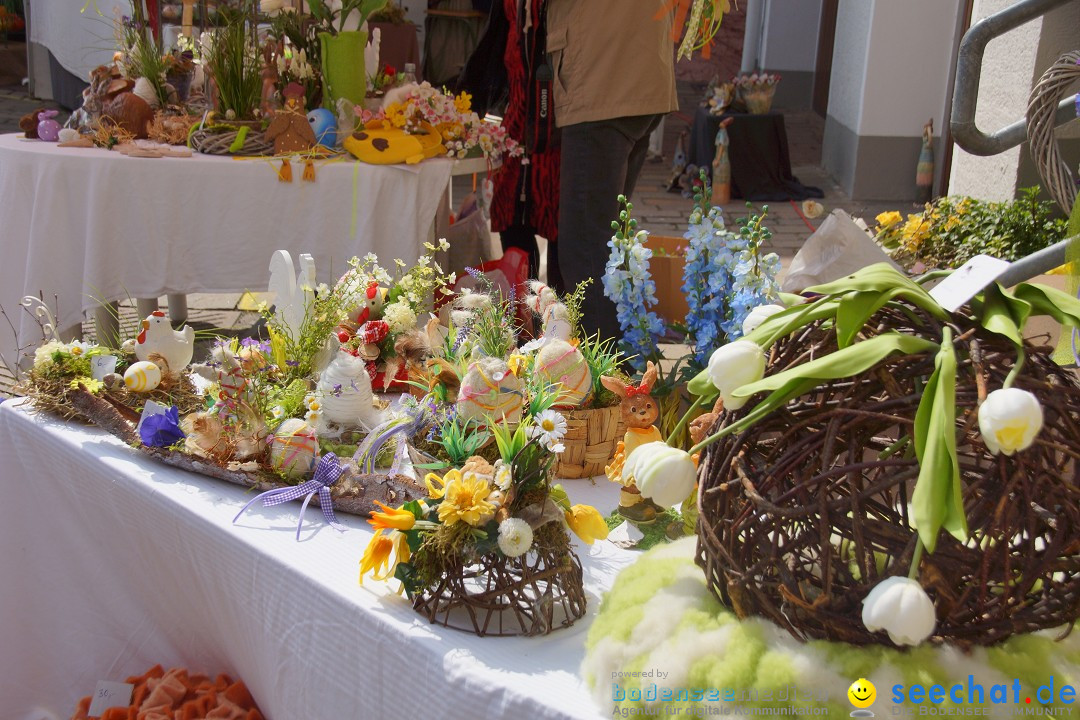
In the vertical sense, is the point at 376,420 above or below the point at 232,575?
above

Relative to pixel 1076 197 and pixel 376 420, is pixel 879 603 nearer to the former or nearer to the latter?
pixel 1076 197

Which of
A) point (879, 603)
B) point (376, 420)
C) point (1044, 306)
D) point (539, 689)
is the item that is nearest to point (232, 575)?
point (376, 420)

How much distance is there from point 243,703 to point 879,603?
1142 mm

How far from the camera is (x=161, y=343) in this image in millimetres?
1874

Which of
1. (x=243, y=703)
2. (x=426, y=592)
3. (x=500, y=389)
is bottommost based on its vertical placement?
(x=243, y=703)

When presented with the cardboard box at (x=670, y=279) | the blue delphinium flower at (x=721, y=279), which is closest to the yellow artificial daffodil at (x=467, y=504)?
the blue delphinium flower at (x=721, y=279)

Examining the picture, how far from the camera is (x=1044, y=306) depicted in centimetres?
104

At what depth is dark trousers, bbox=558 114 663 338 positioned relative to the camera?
299 centimetres

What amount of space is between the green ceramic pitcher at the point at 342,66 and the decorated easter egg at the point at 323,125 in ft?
0.34

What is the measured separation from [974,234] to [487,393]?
2.41m

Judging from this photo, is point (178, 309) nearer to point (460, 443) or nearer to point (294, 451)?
point (294, 451)

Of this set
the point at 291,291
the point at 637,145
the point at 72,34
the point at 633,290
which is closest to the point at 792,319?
the point at 633,290

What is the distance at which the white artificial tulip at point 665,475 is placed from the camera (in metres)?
1.05

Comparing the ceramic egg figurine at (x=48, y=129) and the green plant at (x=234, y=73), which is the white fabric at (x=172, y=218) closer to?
the ceramic egg figurine at (x=48, y=129)
